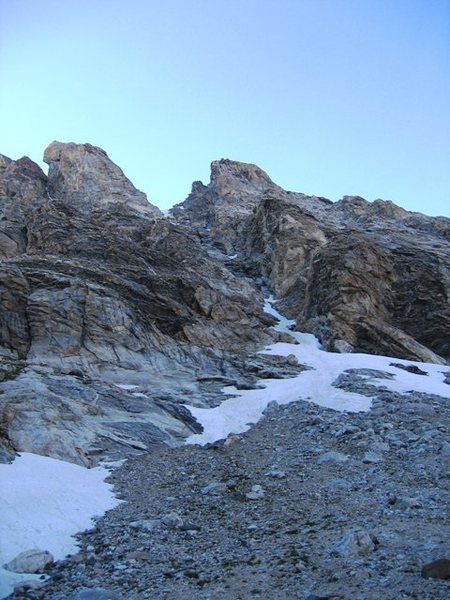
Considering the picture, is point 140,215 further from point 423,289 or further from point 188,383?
point 188,383

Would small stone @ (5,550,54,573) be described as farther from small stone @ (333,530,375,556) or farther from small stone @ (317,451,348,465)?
small stone @ (317,451,348,465)

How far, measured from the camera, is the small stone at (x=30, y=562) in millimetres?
10266

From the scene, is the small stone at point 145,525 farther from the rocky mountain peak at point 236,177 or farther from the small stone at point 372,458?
the rocky mountain peak at point 236,177

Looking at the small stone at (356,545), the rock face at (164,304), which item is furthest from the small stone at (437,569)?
the rock face at (164,304)

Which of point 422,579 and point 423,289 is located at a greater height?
point 423,289

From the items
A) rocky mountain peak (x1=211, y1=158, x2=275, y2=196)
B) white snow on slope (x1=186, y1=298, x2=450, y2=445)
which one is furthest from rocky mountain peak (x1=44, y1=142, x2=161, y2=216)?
white snow on slope (x1=186, y1=298, x2=450, y2=445)

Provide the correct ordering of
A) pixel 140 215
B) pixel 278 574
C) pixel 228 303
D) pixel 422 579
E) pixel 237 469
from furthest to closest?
pixel 140 215 < pixel 228 303 < pixel 237 469 < pixel 278 574 < pixel 422 579

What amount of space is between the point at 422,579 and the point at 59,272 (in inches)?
1538

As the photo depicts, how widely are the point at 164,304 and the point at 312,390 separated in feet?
58.9

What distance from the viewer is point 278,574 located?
9.91 m

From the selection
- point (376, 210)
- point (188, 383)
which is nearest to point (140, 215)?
point (376, 210)

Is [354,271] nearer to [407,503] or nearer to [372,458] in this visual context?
[372,458]

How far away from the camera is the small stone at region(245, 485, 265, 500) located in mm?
15287

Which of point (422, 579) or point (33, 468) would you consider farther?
point (33, 468)
